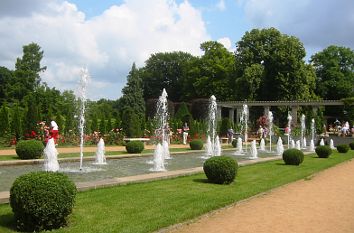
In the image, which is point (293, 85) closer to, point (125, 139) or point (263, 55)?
point (263, 55)

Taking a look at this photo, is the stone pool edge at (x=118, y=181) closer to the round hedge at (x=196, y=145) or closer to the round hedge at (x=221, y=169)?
the round hedge at (x=221, y=169)

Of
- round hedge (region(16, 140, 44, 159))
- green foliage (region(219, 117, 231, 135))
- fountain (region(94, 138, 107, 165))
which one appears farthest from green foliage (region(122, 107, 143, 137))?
round hedge (region(16, 140, 44, 159))

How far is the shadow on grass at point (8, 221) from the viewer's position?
20.5 feet

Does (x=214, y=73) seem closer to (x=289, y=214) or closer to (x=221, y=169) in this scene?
(x=221, y=169)

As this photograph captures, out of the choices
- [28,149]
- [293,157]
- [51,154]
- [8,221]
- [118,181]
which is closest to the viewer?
[8,221]

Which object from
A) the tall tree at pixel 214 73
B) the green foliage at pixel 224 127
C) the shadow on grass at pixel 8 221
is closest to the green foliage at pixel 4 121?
the shadow on grass at pixel 8 221

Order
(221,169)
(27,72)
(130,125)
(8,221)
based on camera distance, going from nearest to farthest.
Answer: (8,221), (221,169), (130,125), (27,72)

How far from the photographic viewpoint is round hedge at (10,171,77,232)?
235 inches

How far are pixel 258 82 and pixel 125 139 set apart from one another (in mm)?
27750

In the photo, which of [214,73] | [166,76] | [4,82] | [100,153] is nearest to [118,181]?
[100,153]

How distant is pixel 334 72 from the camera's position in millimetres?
63125

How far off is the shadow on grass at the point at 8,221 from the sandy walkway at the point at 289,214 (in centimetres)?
239

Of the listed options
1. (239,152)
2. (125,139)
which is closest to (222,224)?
(239,152)

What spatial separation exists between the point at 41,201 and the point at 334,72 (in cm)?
6227
